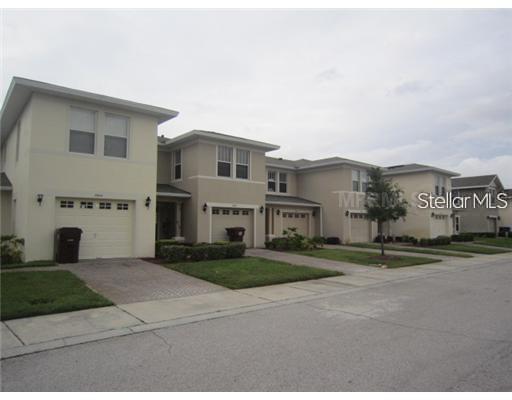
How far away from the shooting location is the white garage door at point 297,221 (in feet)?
79.5

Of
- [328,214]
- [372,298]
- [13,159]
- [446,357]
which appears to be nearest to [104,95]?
[13,159]

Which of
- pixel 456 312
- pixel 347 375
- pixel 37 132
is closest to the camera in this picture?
pixel 347 375

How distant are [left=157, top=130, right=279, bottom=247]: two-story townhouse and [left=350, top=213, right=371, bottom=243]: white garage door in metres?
7.81

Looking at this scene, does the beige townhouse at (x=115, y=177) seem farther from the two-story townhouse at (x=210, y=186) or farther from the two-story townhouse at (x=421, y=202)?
the two-story townhouse at (x=421, y=202)

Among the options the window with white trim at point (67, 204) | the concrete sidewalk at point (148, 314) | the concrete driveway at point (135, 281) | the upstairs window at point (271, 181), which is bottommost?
the concrete sidewalk at point (148, 314)

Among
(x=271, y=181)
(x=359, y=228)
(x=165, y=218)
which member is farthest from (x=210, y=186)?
(x=359, y=228)

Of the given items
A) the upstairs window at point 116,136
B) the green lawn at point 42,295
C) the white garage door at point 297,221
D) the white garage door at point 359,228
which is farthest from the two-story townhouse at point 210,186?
the green lawn at point 42,295

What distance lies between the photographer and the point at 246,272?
1177 centimetres

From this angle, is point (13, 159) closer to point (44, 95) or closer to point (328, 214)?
point (44, 95)

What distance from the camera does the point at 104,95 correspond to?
14.0 metres

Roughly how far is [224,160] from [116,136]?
6.18 meters

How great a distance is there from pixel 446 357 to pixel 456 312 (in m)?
2.95

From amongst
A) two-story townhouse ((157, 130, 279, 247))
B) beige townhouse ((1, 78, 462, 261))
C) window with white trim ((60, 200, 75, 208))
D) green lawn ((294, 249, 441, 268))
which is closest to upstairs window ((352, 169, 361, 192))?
beige townhouse ((1, 78, 462, 261))

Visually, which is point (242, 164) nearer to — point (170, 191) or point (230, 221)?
point (230, 221)
